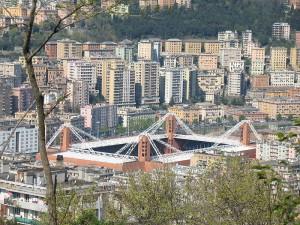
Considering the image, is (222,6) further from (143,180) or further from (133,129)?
(143,180)

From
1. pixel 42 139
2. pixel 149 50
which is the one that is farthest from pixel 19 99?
pixel 42 139

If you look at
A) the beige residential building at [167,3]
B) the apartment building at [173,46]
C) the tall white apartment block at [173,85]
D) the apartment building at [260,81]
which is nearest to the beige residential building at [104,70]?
the tall white apartment block at [173,85]

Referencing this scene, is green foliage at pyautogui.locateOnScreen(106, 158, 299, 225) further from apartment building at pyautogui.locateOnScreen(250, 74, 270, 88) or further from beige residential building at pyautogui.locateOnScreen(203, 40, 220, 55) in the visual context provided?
beige residential building at pyautogui.locateOnScreen(203, 40, 220, 55)

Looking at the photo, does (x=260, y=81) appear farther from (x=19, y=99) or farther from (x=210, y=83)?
(x=19, y=99)

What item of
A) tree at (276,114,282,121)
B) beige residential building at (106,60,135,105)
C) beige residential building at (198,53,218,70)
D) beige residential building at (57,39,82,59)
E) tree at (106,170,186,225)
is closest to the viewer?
tree at (106,170,186,225)

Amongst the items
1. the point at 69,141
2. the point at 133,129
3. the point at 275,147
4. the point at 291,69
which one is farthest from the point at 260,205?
the point at 291,69

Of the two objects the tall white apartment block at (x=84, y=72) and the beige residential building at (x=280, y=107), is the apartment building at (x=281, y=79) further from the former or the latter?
the tall white apartment block at (x=84, y=72)

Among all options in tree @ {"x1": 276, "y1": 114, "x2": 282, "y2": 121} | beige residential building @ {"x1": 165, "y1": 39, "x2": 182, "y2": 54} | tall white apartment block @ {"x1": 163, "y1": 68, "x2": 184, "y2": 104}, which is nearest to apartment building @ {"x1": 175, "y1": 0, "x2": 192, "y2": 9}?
beige residential building @ {"x1": 165, "y1": 39, "x2": 182, "y2": 54}
